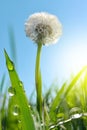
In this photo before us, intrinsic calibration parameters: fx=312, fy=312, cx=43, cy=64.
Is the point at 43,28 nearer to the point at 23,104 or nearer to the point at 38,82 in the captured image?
the point at 38,82

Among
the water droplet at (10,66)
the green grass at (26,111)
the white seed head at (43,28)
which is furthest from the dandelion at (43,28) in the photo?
the water droplet at (10,66)

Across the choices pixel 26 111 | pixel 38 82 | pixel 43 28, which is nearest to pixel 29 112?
pixel 26 111

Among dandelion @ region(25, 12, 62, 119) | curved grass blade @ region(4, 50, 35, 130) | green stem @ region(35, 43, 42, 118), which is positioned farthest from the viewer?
dandelion @ region(25, 12, 62, 119)

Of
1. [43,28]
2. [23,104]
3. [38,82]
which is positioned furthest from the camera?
[43,28]

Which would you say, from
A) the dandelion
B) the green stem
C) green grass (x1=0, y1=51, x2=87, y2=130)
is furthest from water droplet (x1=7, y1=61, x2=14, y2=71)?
the dandelion

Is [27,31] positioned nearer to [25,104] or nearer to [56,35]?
[56,35]

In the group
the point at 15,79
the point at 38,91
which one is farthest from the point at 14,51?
the point at 38,91

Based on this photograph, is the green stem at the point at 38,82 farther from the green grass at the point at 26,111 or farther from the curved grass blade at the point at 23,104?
the curved grass blade at the point at 23,104

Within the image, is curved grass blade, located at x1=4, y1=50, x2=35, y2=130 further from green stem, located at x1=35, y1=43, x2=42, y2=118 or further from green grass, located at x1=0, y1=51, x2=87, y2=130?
green stem, located at x1=35, y1=43, x2=42, y2=118
